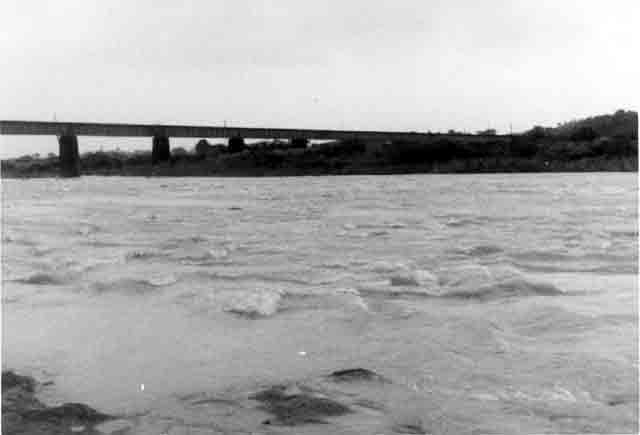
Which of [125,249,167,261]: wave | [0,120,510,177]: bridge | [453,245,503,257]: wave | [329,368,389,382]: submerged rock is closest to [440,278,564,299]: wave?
[453,245,503,257]: wave

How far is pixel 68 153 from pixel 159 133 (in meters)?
11.0

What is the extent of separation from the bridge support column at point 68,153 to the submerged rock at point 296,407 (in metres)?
66.9

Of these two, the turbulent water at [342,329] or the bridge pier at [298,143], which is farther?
the bridge pier at [298,143]

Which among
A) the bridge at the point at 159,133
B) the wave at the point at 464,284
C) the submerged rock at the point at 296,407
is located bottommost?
the submerged rock at the point at 296,407

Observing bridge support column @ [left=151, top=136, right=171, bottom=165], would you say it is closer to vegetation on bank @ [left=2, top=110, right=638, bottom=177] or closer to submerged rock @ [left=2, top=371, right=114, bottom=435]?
vegetation on bank @ [left=2, top=110, right=638, bottom=177]

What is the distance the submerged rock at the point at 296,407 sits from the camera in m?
3.08

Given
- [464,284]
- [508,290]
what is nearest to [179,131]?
[464,284]

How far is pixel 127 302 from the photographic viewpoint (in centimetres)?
580

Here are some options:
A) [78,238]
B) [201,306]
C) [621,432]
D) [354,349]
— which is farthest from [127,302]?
[78,238]

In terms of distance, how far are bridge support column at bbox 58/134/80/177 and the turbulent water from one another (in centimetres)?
5944

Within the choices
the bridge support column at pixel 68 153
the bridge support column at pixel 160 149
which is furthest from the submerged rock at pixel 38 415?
the bridge support column at pixel 160 149

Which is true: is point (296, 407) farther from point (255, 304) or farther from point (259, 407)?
point (255, 304)

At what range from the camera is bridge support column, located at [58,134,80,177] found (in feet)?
213

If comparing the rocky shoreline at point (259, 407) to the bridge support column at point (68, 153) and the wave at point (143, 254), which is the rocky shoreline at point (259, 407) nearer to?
the wave at point (143, 254)
